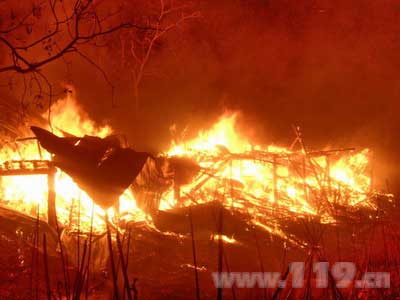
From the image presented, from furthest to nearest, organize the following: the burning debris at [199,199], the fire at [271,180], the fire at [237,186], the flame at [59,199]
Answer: the fire at [271,180] → the fire at [237,186] → the flame at [59,199] → the burning debris at [199,199]

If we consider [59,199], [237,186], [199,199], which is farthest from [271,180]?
[59,199]

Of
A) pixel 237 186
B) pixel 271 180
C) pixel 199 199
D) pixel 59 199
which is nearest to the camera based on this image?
pixel 59 199

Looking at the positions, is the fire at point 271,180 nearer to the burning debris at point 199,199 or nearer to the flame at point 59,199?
the burning debris at point 199,199

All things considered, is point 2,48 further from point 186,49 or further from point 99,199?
point 99,199

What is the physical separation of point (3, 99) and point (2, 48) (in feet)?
15.3

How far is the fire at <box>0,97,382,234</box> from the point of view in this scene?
10242 mm

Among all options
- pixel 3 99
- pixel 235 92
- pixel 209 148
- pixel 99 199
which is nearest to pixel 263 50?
pixel 235 92

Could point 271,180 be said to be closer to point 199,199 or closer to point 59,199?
point 199,199

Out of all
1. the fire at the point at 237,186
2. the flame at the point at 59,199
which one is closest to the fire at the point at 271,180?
the fire at the point at 237,186

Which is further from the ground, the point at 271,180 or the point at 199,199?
the point at 271,180

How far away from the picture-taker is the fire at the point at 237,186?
33.6ft

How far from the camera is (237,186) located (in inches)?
483

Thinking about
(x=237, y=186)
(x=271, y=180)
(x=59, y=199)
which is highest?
(x=271, y=180)

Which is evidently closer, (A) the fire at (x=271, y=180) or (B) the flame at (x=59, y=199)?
(B) the flame at (x=59, y=199)
